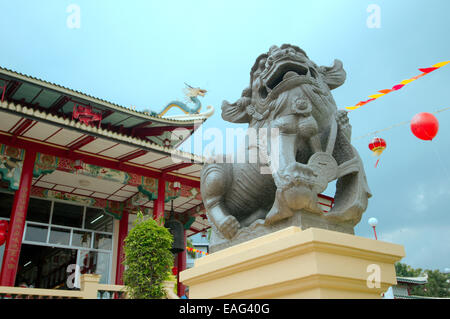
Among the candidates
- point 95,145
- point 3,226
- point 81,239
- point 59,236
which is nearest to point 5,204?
point 59,236

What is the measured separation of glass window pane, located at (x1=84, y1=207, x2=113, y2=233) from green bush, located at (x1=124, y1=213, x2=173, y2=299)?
556cm

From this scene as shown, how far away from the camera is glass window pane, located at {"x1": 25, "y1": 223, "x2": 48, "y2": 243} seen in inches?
407

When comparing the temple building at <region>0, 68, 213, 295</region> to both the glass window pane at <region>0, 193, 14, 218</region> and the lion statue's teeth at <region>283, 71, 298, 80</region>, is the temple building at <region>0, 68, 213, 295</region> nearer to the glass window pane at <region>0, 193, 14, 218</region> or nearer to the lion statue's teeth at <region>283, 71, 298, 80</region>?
the glass window pane at <region>0, 193, 14, 218</region>

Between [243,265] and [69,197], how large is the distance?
1028 centimetres

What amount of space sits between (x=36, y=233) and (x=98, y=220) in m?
1.90

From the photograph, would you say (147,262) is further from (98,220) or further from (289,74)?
(98,220)

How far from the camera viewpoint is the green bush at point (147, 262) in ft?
20.7

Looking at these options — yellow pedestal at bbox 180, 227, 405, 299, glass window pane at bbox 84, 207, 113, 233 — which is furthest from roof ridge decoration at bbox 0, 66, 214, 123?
yellow pedestal at bbox 180, 227, 405, 299

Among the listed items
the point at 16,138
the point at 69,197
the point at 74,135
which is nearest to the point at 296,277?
the point at 74,135

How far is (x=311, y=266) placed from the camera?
1699 millimetres

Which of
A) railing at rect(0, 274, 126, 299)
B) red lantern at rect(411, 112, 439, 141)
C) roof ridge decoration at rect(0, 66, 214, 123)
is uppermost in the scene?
roof ridge decoration at rect(0, 66, 214, 123)

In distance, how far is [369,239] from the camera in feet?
6.13

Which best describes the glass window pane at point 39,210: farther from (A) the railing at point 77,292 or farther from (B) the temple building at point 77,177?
(A) the railing at point 77,292
